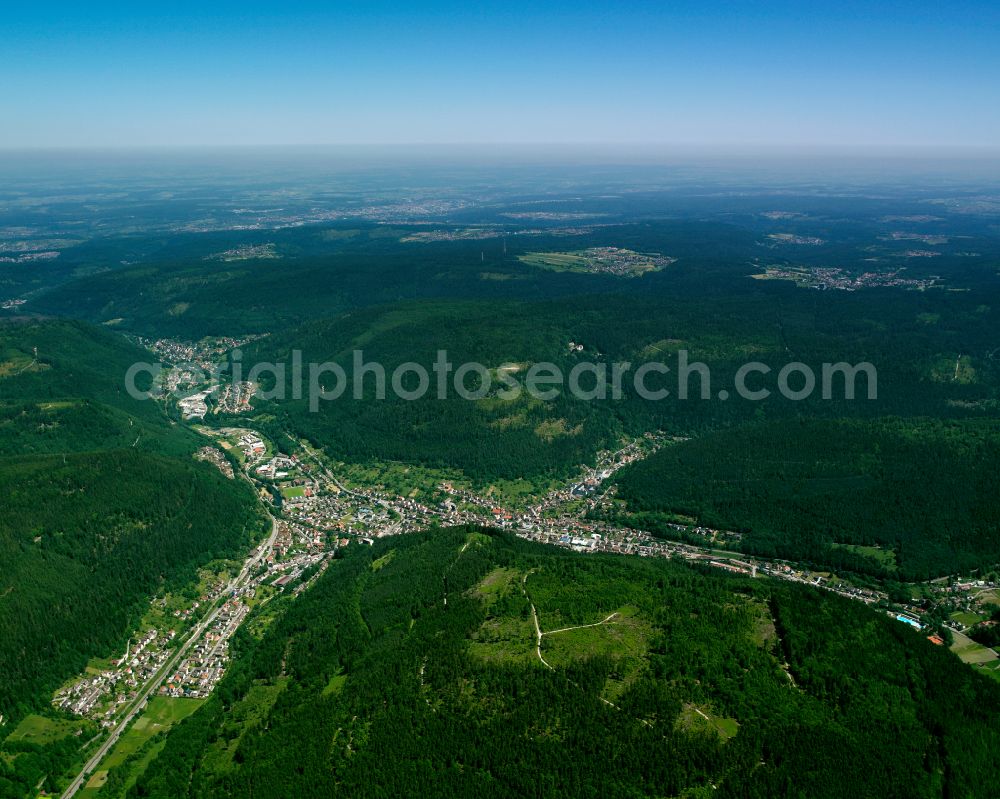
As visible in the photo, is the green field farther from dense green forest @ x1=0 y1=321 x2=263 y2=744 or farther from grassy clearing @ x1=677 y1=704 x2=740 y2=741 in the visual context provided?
grassy clearing @ x1=677 y1=704 x2=740 y2=741

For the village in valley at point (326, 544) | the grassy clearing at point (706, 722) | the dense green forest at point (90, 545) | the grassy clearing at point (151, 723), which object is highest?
the grassy clearing at point (706, 722)

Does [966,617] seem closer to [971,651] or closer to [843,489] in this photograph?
[971,651]

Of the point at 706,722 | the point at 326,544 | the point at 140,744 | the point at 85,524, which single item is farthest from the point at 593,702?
the point at 85,524

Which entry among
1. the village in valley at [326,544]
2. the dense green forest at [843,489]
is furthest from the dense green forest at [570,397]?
the dense green forest at [843,489]

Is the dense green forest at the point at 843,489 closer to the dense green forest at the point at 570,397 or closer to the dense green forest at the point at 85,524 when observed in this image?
the dense green forest at the point at 570,397

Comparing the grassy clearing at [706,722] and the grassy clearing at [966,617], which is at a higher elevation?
the grassy clearing at [706,722]
